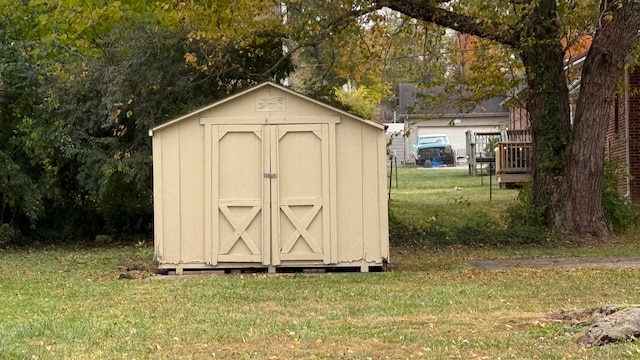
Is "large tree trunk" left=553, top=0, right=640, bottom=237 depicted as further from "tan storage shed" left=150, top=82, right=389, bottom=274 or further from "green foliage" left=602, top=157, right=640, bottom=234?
"tan storage shed" left=150, top=82, right=389, bottom=274

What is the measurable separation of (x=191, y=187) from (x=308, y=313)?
4170mm

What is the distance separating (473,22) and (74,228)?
30.6 feet

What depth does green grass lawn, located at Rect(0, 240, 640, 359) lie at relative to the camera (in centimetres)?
685

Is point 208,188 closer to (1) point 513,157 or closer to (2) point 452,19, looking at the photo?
(2) point 452,19

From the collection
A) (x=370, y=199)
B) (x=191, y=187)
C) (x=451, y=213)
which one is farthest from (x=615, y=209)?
(x=191, y=187)

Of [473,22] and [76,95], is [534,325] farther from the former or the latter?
[76,95]

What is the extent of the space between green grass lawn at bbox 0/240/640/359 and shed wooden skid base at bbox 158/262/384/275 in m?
0.26

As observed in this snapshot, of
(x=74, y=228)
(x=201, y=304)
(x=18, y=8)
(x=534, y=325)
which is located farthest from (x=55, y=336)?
(x=18, y=8)

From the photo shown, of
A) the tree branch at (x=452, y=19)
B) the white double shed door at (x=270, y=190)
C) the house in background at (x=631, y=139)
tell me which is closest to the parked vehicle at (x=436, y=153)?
the house in background at (x=631, y=139)

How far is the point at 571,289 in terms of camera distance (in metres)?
10.2

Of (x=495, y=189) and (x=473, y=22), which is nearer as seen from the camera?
(x=473, y=22)

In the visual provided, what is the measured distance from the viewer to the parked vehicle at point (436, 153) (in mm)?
48188

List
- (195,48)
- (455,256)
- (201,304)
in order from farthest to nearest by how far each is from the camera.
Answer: (195,48) < (455,256) < (201,304)

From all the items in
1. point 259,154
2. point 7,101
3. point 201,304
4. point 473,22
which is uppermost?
point 473,22
